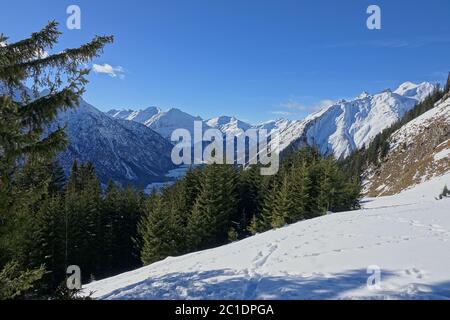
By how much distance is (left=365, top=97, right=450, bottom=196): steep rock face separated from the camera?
76562mm

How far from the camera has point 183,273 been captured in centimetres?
A: 1541

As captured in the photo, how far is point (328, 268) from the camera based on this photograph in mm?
12641

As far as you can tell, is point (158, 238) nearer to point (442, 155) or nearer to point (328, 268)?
point (328, 268)

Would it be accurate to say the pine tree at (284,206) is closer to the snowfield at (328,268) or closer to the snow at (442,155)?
the snowfield at (328,268)

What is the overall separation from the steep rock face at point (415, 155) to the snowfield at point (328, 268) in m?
62.2

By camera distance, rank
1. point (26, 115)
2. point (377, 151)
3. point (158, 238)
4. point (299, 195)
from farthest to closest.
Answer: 1. point (377, 151)
2. point (299, 195)
3. point (158, 238)
4. point (26, 115)

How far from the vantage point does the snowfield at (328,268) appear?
1042 centimetres

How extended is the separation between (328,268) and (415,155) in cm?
10339

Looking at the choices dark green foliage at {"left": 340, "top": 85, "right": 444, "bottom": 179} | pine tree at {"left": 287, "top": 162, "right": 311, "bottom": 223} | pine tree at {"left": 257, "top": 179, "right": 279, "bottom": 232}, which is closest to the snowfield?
pine tree at {"left": 287, "top": 162, "right": 311, "bottom": 223}

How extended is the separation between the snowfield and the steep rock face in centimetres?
6220

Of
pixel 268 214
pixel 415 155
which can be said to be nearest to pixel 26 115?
pixel 268 214

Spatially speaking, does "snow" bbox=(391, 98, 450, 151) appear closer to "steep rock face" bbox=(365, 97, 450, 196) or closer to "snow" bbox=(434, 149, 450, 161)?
"steep rock face" bbox=(365, 97, 450, 196)

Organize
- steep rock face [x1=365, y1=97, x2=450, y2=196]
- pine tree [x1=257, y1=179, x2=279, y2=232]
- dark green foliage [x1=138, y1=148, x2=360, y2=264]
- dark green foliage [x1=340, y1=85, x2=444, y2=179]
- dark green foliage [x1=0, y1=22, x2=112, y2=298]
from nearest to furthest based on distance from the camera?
1. dark green foliage [x1=0, y1=22, x2=112, y2=298]
2. dark green foliage [x1=138, y1=148, x2=360, y2=264]
3. pine tree [x1=257, y1=179, x2=279, y2=232]
4. steep rock face [x1=365, y1=97, x2=450, y2=196]
5. dark green foliage [x1=340, y1=85, x2=444, y2=179]
